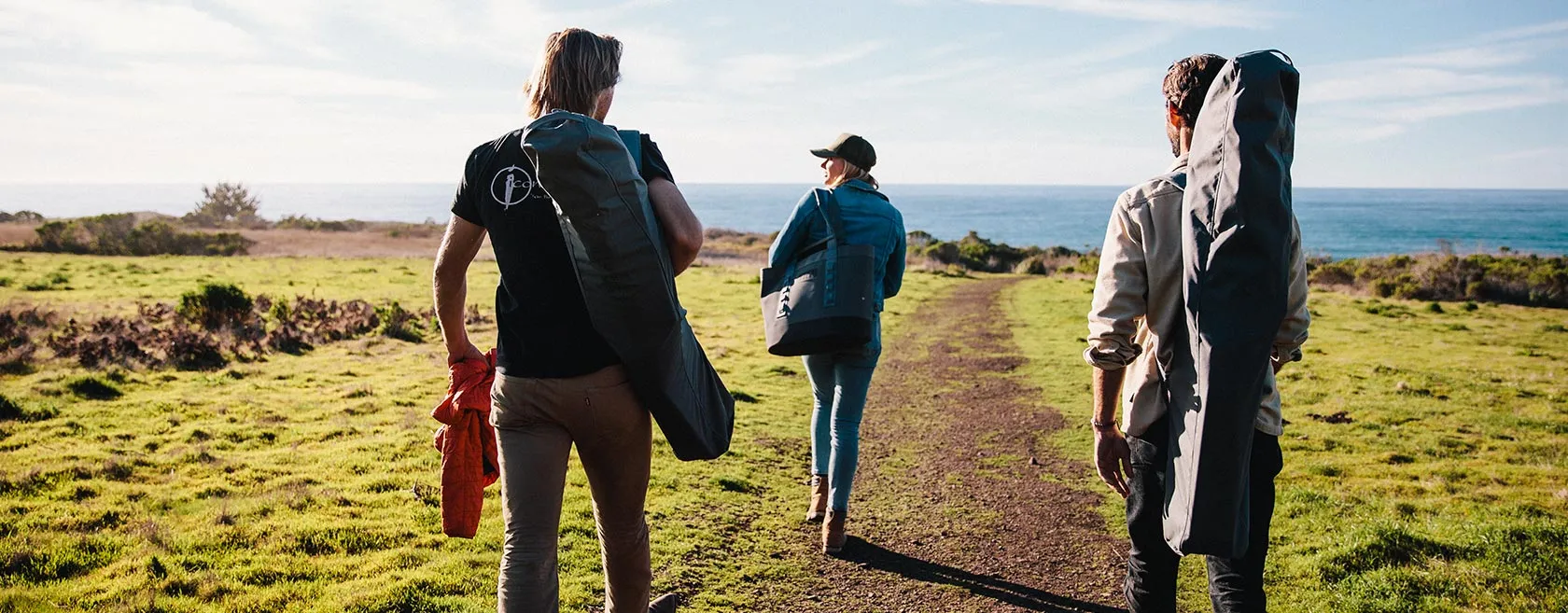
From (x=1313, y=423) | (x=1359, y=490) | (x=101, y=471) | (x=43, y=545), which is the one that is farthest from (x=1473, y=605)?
(x=101, y=471)

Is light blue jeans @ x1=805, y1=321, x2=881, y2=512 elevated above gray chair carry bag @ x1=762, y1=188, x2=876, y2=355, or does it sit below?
below

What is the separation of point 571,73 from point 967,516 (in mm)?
4391

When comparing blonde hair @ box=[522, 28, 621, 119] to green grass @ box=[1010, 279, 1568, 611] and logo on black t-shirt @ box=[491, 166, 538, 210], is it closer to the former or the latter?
logo on black t-shirt @ box=[491, 166, 538, 210]

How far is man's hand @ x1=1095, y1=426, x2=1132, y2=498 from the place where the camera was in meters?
2.72

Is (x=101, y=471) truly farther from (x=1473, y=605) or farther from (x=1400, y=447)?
(x=1400, y=447)

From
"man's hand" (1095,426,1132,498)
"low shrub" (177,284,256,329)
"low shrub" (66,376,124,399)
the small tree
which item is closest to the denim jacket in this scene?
"man's hand" (1095,426,1132,498)

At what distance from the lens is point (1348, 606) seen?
14.6 feet

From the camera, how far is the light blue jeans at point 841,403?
15.4 ft

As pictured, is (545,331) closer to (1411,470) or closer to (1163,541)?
(1163,541)

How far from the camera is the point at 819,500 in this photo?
18.0 ft

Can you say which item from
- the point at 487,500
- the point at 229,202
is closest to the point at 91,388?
the point at 487,500

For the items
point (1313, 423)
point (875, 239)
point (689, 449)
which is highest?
point (875, 239)

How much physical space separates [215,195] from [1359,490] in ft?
297

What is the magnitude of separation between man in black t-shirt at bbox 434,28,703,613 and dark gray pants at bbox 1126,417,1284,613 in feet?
4.80
